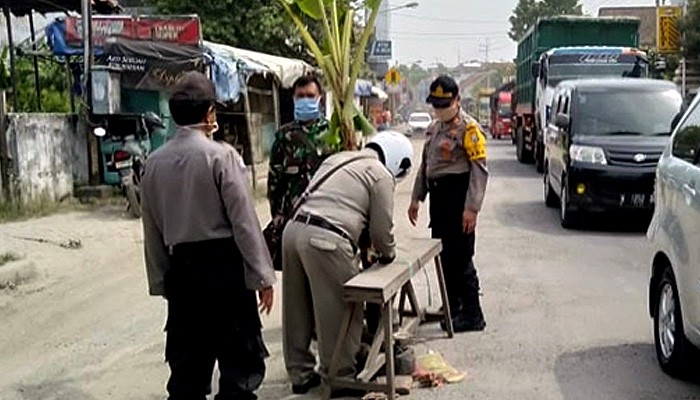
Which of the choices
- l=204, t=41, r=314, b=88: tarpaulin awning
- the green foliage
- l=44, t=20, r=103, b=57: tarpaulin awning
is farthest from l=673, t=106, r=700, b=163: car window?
l=44, t=20, r=103, b=57: tarpaulin awning

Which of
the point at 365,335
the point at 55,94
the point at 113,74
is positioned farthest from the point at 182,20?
the point at 365,335

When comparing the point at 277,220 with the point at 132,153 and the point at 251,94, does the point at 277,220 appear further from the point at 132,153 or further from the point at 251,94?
the point at 251,94

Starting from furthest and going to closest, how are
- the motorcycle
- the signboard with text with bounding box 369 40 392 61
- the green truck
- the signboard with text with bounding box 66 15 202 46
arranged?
the signboard with text with bounding box 369 40 392 61 < the green truck < the signboard with text with bounding box 66 15 202 46 < the motorcycle

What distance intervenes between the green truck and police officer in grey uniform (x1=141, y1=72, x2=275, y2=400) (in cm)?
1429

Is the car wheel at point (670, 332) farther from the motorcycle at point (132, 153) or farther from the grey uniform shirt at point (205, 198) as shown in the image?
the motorcycle at point (132, 153)

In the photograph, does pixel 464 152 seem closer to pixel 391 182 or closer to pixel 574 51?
pixel 391 182

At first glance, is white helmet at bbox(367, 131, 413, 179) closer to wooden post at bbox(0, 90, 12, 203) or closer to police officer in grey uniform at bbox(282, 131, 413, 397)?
police officer in grey uniform at bbox(282, 131, 413, 397)

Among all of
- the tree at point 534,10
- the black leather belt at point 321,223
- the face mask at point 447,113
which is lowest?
the black leather belt at point 321,223

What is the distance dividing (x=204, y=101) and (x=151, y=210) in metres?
0.63

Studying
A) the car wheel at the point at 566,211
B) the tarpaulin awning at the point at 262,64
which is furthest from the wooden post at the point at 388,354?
the tarpaulin awning at the point at 262,64

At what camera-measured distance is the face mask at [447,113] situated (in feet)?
20.8

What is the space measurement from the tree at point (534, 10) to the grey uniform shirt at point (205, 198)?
73.7 meters

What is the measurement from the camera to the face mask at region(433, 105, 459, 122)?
6.34 meters

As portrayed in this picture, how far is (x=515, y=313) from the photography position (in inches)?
285
